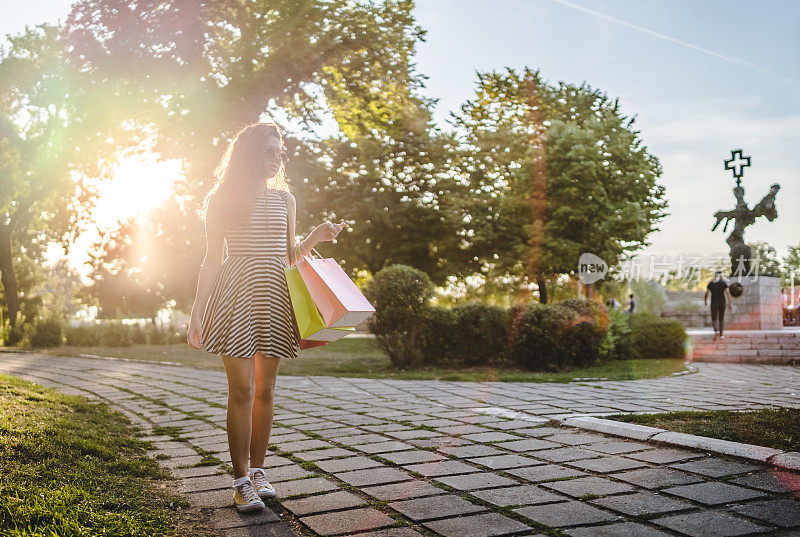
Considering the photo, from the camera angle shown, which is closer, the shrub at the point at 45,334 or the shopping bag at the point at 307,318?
the shopping bag at the point at 307,318

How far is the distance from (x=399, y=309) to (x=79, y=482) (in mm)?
8857

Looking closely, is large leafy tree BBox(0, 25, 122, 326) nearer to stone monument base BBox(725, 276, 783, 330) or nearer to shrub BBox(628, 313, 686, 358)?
shrub BBox(628, 313, 686, 358)

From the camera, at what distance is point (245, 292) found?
3629 mm

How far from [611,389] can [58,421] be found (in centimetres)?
651

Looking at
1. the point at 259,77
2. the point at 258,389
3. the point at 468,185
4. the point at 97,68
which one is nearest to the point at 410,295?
the point at 258,389

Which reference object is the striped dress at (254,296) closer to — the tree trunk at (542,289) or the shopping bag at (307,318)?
the shopping bag at (307,318)

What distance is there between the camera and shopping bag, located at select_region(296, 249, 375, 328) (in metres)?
3.49

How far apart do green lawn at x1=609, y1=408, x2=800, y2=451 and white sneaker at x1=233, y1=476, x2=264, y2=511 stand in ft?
10.6

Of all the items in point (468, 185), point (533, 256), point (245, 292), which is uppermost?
point (468, 185)

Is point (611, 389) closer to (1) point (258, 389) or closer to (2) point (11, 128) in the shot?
(1) point (258, 389)

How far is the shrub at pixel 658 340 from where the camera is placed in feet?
51.4

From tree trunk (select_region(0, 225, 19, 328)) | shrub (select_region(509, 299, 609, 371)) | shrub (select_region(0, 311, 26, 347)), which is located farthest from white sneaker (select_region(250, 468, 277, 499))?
tree trunk (select_region(0, 225, 19, 328))

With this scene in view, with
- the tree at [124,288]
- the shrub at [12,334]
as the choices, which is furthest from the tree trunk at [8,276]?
the tree at [124,288]

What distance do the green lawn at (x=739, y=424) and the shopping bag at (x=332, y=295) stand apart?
2923 mm
